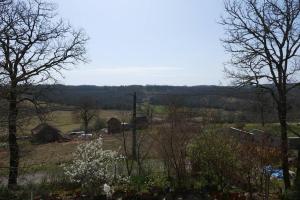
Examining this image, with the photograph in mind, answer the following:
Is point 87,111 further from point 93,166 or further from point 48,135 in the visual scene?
point 93,166

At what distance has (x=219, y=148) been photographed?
52.1 feet

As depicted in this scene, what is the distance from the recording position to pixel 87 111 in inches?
2388

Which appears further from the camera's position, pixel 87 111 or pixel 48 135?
pixel 87 111

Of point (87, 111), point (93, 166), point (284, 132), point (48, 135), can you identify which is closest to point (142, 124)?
point (93, 166)

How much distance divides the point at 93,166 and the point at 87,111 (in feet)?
150

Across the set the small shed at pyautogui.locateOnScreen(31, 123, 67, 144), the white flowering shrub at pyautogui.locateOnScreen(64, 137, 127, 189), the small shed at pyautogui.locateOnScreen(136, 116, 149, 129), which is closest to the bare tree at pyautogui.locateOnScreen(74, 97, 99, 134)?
the small shed at pyautogui.locateOnScreen(31, 123, 67, 144)

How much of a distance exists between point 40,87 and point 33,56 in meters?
1.38

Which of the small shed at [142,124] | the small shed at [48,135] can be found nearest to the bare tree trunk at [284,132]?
the small shed at [142,124]

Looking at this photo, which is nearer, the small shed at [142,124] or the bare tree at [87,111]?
the small shed at [142,124]

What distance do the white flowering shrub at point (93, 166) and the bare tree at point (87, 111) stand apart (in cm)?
4315

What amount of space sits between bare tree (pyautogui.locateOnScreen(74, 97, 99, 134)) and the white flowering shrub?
142 ft

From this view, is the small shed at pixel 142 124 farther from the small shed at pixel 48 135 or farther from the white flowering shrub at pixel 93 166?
the small shed at pixel 48 135

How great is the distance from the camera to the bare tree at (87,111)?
2372 inches

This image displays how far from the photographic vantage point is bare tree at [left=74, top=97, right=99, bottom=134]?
60.2m
